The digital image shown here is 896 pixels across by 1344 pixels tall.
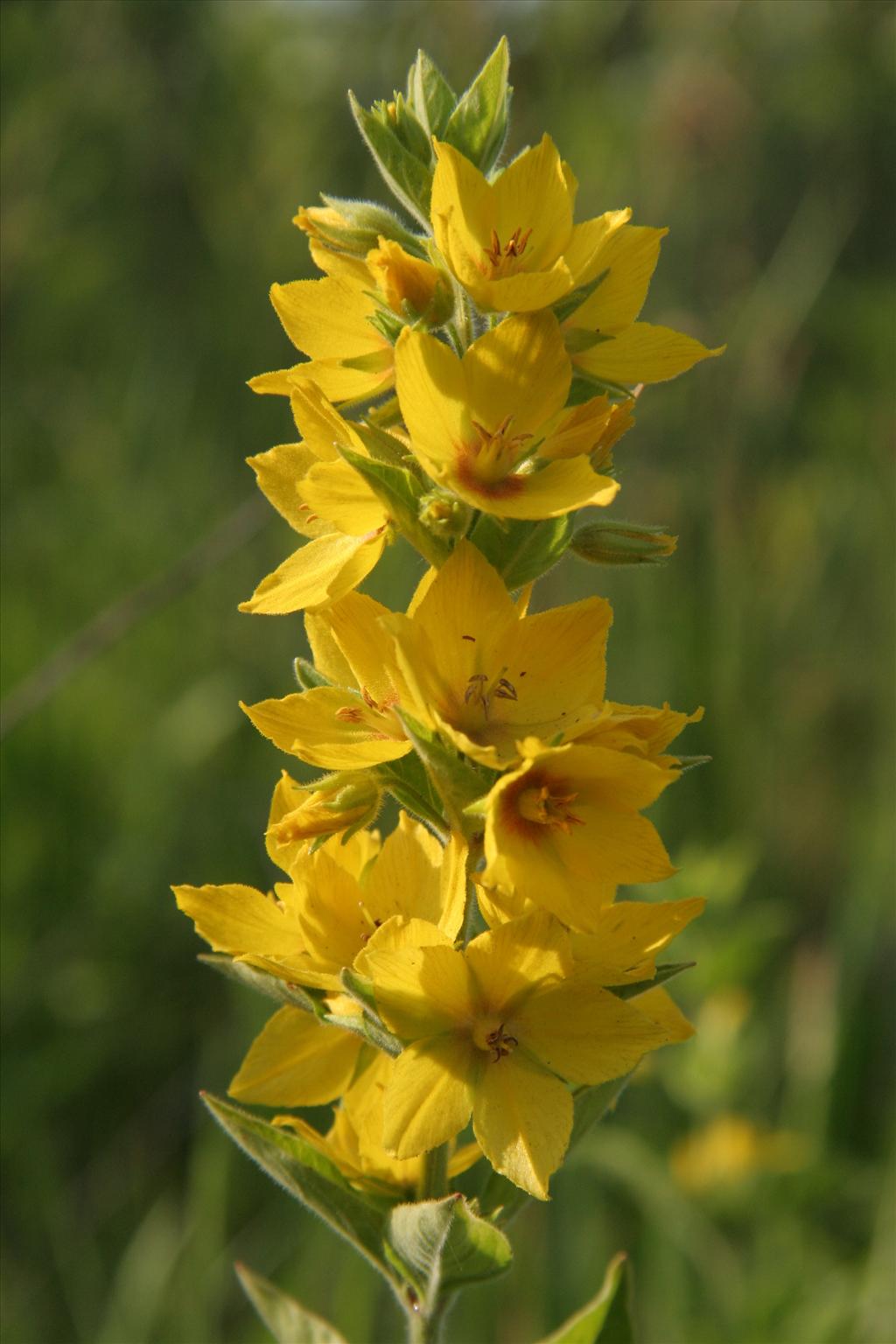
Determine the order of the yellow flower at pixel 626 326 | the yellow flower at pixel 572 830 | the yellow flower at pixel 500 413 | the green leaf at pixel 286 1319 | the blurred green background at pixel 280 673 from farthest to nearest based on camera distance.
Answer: the blurred green background at pixel 280 673 < the green leaf at pixel 286 1319 < the yellow flower at pixel 626 326 < the yellow flower at pixel 500 413 < the yellow flower at pixel 572 830

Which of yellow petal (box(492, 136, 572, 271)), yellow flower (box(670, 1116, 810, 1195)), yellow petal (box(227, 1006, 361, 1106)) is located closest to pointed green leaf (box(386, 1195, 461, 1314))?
yellow petal (box(227, 1006, 361, 1106))

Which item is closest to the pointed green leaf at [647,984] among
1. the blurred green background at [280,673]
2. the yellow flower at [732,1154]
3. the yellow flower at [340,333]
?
the yellow flower at [340,333]

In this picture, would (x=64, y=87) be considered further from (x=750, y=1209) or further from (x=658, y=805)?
(x=750, y=1209)

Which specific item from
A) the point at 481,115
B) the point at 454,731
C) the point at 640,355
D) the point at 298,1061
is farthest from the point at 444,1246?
the point at 481,115

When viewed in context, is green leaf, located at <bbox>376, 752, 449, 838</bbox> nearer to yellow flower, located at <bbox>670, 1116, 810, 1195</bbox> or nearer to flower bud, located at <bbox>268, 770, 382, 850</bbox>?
flower bud, located at <bbox>268, 770, 382, 850</bbox>

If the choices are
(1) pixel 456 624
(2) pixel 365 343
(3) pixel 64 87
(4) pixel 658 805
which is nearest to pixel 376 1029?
(1) pixel 456 624

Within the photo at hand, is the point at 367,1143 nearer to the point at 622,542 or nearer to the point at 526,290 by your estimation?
the point at 622,542

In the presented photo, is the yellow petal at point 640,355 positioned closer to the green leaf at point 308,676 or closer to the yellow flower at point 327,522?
the yellow flower at point 327,522
